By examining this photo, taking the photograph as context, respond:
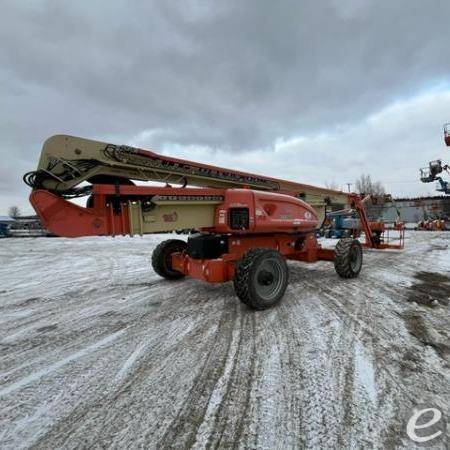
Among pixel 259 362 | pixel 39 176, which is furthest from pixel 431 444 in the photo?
pixel 39 176

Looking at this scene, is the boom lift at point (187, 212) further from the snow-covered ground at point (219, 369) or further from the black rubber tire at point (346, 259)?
the snow-covered ground at point (219, 369)

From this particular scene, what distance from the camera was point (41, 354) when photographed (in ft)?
10.3

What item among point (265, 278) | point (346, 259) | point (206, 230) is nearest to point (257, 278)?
point (265, 278)

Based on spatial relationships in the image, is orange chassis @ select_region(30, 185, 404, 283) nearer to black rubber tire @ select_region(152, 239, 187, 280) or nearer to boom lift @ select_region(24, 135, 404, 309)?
boom lift @ select_region(24, 135, 404, 309)

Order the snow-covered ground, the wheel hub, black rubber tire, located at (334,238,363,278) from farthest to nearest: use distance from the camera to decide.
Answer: black rubber tire, located at (334,238,363,278)
the wheel hub
the snow-covered ground

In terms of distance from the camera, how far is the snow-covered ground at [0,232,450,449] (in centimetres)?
199

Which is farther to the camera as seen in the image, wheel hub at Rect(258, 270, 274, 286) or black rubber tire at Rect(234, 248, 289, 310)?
wheel hub at Rect(258, 270, 274, 286)

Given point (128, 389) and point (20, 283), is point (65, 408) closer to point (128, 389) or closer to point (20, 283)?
point (128, 389)

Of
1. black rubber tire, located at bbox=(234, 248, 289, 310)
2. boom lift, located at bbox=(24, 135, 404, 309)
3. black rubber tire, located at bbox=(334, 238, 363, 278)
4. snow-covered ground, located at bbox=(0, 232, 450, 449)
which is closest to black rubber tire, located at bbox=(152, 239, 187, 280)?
boom lift, located at bbox=(24, 135, 404, 309)

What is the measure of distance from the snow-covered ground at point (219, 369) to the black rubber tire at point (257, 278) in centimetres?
22

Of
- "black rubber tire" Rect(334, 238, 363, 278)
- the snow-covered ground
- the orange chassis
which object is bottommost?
the snow-covered ground

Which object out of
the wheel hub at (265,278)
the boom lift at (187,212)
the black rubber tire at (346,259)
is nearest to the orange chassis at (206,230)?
the boom lift at (187,212)

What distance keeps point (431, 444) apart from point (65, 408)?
2.61 metres

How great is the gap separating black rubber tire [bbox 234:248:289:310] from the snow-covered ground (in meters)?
0.22
